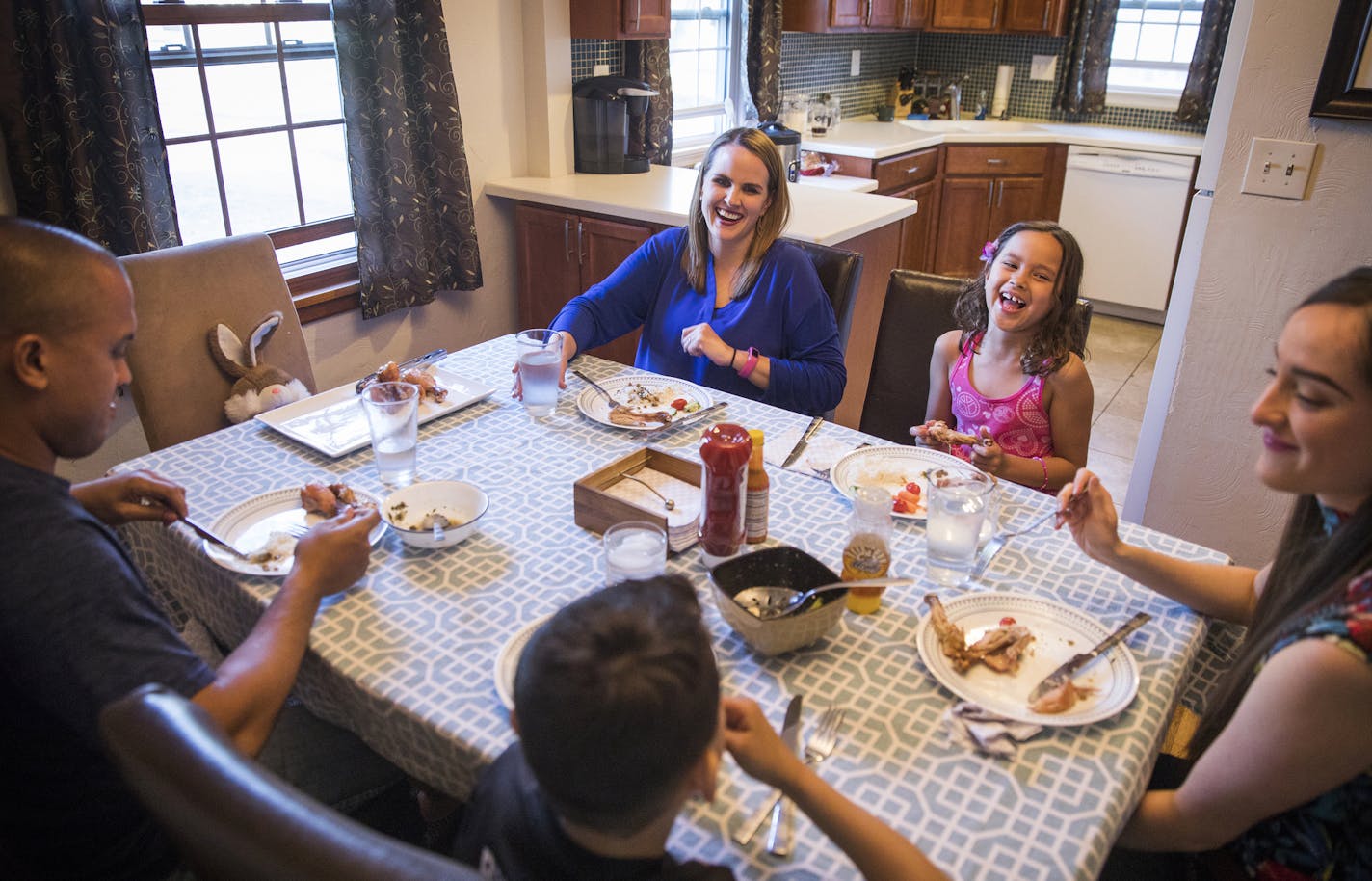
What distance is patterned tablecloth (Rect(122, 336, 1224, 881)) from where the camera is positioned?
92 centimetres

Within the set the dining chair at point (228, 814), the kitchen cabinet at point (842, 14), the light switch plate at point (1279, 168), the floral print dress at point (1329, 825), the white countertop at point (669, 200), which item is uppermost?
the kitchen cabinet at point (842, 14)

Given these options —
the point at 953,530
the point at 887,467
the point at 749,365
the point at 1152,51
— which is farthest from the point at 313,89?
the point at 1152,51

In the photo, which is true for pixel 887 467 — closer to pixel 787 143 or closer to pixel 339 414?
pixel 339 414

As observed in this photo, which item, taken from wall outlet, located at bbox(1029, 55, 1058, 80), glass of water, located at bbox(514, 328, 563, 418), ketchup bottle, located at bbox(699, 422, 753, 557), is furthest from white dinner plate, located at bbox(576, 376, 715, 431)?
wall outlet, located at bbox(1029, 55, 1058, 80)

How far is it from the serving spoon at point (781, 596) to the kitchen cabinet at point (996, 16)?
15.3ft

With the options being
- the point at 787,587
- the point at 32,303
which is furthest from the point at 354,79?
the point at 787,587

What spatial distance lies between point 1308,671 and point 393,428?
125cm

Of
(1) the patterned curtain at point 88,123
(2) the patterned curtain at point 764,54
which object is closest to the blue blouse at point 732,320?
(1) the patterned curtain at point 88,123

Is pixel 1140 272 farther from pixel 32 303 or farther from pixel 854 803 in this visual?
pixel 32 303

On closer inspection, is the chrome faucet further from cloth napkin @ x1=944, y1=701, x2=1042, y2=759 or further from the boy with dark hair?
the boy with dark hair

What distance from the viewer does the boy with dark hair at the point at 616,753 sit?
72 cm

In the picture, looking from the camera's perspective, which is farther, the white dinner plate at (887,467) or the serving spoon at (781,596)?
the white dinner plate at (887,467)

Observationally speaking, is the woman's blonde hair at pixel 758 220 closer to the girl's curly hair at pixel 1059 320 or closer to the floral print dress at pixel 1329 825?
the girl's curly hair at pixel 1059 320

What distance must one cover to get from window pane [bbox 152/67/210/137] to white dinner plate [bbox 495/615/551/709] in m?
2.19
